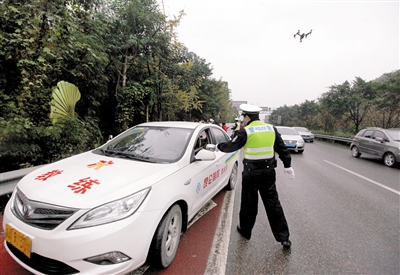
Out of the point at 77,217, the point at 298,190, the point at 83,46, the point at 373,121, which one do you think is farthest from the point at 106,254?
the point at 373,121

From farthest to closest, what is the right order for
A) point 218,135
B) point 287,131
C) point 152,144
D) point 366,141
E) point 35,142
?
1. point 287,131
2. point 366,141
3. point 35,142
4. point 218,135
5. point 152,144

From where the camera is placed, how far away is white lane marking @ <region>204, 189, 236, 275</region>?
85.9 inches

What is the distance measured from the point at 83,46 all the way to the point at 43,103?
73.5 inches

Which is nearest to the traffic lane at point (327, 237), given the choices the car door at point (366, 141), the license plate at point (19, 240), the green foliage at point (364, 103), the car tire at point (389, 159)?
the license plate at point (19, 240)

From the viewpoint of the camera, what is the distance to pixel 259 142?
2.57 metres

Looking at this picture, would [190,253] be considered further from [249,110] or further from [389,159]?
[389,159]

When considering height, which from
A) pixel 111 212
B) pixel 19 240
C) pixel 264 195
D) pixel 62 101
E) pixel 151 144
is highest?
pixel 62 101

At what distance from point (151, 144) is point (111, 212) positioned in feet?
4.43

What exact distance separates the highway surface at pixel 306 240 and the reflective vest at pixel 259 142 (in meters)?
1.15

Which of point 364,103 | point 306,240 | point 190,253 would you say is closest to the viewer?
point 190,253

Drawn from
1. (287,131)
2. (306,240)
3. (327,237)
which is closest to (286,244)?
(306,240)

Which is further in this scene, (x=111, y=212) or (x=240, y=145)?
(x=240, y=145)

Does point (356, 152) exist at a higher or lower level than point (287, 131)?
lower

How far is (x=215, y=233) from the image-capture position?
2842 millimetres
